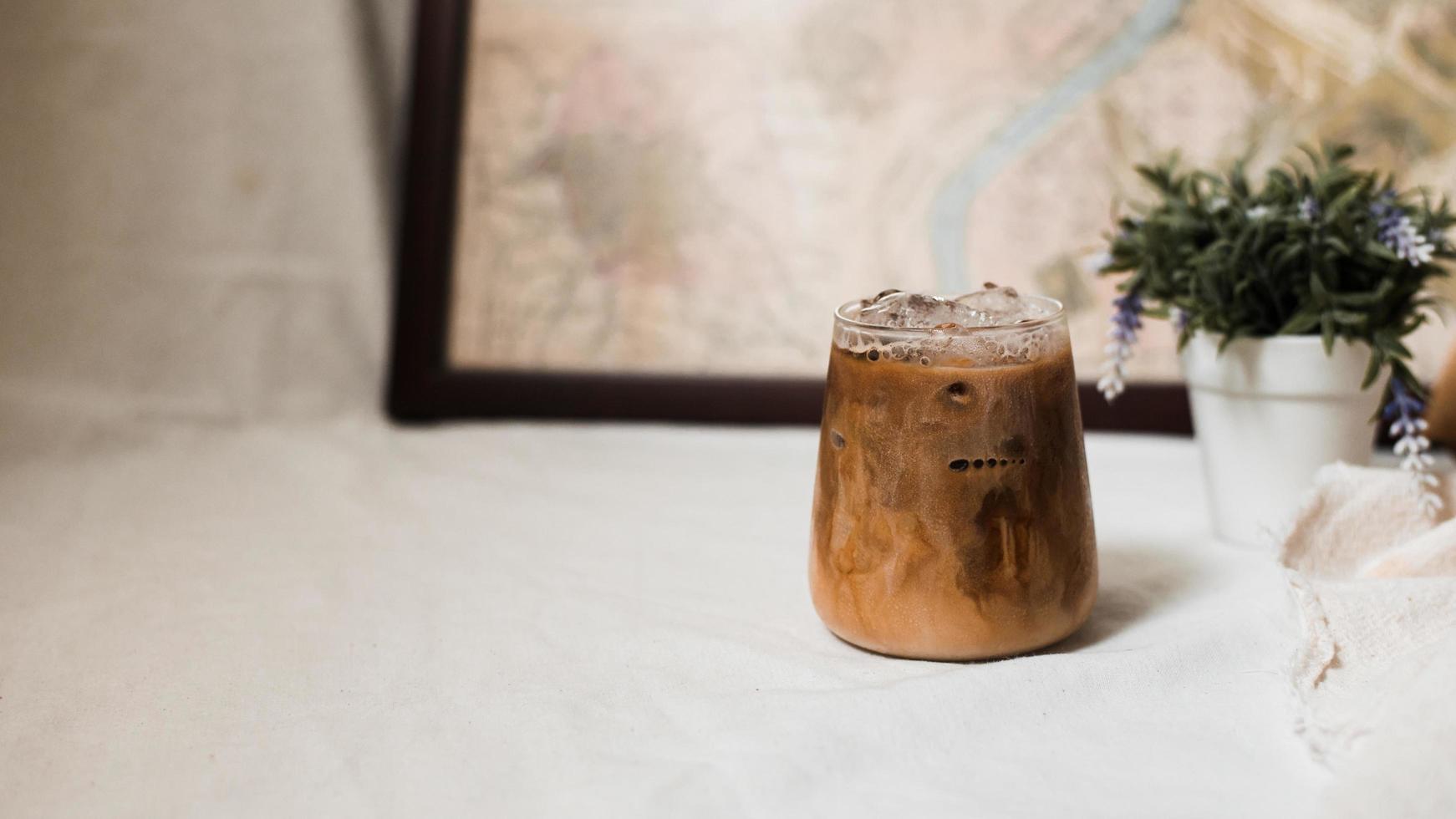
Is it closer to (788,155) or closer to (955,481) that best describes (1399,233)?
(955,481)

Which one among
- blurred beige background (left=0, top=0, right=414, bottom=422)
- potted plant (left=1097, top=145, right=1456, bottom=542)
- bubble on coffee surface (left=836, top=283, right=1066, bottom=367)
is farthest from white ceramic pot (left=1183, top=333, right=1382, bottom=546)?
blurred beige background (left=0, top=0, right=414, bottom=422)

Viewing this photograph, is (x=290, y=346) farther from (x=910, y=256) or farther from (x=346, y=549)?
(x=910, y=256)

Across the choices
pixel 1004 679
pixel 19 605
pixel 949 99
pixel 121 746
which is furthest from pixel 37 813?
pixel 949 99

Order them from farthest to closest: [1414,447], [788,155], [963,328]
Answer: [788,155] → [1414,447] → [963,328]

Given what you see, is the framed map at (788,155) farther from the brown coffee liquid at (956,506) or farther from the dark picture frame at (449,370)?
the brown coffee liquid at (956,506)

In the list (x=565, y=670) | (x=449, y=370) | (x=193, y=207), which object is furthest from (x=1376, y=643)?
(x=193, y=207)

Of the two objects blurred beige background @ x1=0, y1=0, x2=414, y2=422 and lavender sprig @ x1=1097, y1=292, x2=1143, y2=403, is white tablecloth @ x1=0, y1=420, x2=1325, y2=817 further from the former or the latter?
blurred beige background @ x1=0, y1=0, x2=414, y2=422

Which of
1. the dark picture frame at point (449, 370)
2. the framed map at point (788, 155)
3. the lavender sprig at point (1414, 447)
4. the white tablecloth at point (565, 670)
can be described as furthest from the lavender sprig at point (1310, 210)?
the dark picture frame at point (449, 370)
